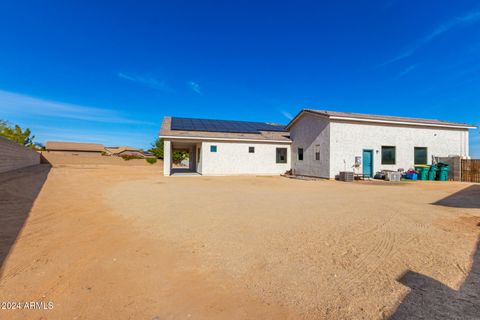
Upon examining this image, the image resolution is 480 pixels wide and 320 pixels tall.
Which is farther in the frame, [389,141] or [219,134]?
[219,134]

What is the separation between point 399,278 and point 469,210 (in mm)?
5340

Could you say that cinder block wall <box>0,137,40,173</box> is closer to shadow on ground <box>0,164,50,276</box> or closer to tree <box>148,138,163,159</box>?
shadow on ground <box>0,164,50,276</box>

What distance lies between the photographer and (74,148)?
50.0 metres

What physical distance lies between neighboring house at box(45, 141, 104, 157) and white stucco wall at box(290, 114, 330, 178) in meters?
45.5

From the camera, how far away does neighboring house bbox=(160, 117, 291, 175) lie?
17078 mm

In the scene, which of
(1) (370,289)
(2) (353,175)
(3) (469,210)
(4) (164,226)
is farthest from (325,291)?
(2) (353,175)

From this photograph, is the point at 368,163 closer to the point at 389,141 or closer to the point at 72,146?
the point at 389,141

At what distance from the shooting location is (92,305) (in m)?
2.14

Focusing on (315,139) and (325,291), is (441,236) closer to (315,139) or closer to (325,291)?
(325,291)

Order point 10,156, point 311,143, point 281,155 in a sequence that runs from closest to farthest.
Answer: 1. point 10,156
2. point 311,143
3. point 281,155

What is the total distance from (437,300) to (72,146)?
62.4 meters

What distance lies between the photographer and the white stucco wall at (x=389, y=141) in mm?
15023

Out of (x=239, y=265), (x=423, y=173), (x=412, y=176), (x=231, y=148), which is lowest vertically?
(x=239, y=265)

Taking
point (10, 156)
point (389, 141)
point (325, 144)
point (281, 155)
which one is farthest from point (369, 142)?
point (10, 156)
